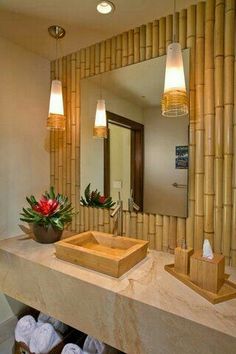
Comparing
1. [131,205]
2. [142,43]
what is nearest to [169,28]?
[142,43]

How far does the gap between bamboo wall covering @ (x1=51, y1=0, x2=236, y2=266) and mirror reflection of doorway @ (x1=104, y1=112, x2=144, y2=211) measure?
182mm

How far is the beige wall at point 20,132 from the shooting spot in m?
1.74

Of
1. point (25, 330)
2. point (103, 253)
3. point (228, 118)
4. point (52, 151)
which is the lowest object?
point (25, 330)

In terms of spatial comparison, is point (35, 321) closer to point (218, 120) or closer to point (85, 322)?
point (85, 322)

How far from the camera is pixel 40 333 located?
1499 millimetres

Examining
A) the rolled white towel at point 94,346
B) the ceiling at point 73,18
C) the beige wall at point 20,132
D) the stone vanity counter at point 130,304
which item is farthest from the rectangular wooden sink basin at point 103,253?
the ceiling at point 73,18

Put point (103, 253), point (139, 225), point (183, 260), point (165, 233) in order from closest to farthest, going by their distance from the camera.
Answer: point (183, 260) < point (103, 253) < point (165, 233) < point (139, 225)

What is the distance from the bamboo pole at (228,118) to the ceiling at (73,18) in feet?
0.85

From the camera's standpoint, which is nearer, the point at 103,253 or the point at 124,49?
the point at 103,253

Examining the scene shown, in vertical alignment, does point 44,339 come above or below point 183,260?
below

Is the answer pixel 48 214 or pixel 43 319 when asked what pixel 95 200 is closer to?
pixel 48 214

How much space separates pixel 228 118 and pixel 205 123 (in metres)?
0.12

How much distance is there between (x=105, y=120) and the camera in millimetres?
1729

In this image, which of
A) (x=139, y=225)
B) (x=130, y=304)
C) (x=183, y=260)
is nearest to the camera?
(x=130, y=304)
